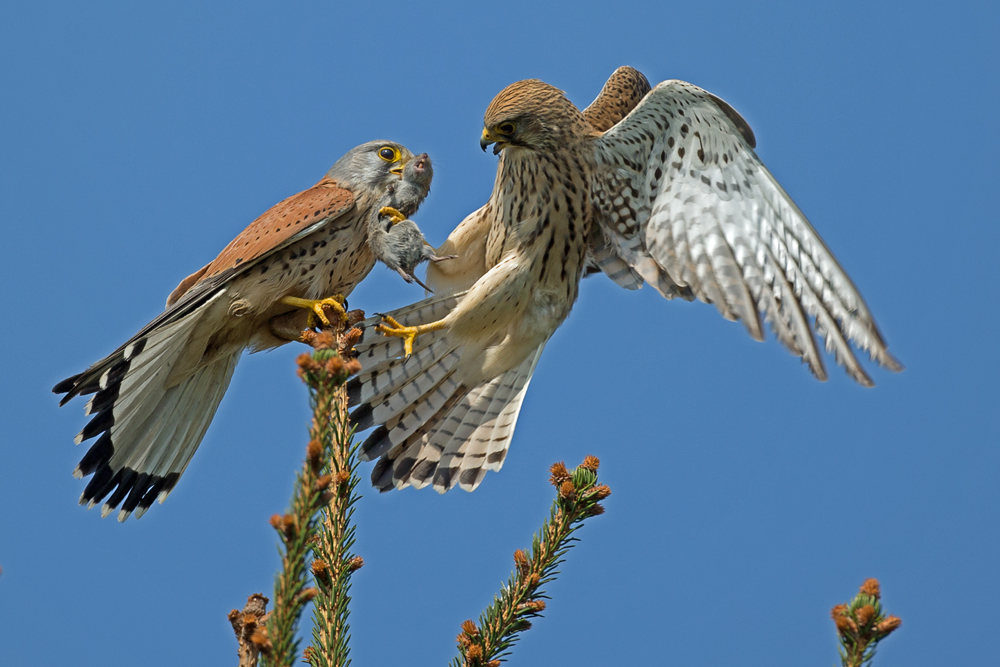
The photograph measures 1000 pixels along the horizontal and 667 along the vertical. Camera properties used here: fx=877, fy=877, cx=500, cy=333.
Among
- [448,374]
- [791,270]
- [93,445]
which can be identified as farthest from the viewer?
[448,374]

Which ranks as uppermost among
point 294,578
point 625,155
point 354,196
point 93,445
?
point 625,155

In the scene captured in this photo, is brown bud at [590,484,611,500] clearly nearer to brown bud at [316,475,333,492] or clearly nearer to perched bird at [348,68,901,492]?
brown bud at [316,475,333,492]

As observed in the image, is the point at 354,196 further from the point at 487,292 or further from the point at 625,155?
the point at 625,155

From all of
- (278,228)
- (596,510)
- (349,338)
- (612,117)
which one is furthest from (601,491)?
(612,117)

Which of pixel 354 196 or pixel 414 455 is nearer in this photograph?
pixel 354 196

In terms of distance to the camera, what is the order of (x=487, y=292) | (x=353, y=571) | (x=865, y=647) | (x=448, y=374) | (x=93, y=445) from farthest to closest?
(x=448, y=374), (x=487, y=292), (x=93, y=445), (x=353, y=571), (x=865, y=647)

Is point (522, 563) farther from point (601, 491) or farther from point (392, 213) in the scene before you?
point (392, 213)

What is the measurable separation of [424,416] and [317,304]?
33.3 inches

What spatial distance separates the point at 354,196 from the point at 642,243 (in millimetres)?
1179

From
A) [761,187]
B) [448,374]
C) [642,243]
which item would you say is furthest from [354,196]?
[761,187]

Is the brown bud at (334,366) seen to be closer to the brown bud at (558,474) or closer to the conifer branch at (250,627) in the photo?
the conifer branch at (250,627)

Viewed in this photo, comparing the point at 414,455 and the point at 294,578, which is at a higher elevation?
the point at 414,455

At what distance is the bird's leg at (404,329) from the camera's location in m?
3.30

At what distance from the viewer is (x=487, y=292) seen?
3416 mm
